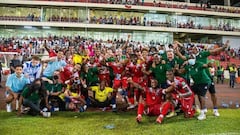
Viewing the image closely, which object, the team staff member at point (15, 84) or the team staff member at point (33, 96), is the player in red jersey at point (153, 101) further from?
the team staff member at point (15, 84)

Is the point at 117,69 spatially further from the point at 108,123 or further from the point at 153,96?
the point at 108,123

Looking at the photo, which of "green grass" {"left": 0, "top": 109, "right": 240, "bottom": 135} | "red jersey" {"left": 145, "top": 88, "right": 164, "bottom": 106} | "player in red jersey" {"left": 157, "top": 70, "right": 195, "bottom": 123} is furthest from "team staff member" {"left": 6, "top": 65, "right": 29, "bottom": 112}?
"player in red jersey" {"left": 157, "top": 70, "right": 195, "bottom": 123}

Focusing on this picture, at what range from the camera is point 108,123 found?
Result: 294 inches

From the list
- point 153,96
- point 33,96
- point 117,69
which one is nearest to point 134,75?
point 117,69

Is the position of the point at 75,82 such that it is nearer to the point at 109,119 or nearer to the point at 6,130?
the point at 109,119

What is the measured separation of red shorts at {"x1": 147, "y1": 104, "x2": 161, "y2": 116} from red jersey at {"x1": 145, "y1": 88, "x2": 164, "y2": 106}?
10 cm

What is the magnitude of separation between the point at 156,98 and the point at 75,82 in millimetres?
2495

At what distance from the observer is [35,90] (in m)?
8.05

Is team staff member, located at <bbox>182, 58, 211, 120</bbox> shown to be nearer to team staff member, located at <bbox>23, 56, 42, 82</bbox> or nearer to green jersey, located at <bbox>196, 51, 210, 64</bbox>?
green jersey, located at <bbox>196, 51, 210, 64</bbox>

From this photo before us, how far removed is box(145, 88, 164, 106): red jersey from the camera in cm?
782

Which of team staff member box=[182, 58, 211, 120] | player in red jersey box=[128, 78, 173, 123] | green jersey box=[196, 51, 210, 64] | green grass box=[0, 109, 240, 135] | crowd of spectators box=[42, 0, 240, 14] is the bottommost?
green grass box=[0, 109, 240, 135]

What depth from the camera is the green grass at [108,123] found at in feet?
21.7

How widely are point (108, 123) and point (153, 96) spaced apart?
52.7 inches

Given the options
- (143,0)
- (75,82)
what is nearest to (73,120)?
(75,82)
